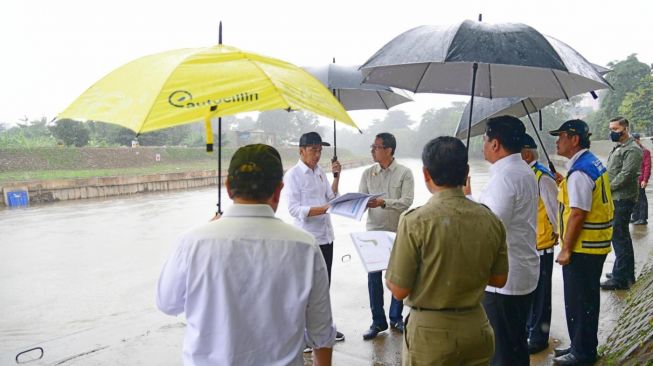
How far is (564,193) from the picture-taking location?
338cm

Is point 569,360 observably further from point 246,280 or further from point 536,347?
point 246,280

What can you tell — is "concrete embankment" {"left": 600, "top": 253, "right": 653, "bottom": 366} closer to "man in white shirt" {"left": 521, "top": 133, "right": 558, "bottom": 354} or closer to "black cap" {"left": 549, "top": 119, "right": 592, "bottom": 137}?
"man in white shirt" {"left": 521, "top": 133, "right": 558, "bottom": 354}

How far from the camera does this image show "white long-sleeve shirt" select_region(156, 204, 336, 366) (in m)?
1.58

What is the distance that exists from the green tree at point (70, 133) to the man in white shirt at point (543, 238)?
3147 centimetres

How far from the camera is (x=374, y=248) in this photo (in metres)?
3.18

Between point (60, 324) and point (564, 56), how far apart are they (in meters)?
5.13

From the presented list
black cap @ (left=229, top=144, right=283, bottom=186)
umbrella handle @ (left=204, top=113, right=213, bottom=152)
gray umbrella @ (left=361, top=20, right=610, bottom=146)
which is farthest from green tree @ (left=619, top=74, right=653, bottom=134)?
black cap @ (left=229, top=144, right=283, bottom=186)

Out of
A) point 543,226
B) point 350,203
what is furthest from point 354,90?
point 543,226

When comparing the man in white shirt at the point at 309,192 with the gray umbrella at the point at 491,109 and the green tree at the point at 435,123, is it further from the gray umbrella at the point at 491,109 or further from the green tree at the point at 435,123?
the green tree at the point at 435,123

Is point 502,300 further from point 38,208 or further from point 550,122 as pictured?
point 550,122

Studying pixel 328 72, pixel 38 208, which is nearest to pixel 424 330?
pixel 328 72

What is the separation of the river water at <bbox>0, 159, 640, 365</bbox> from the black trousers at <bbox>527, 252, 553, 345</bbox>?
39 cm

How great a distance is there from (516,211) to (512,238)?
0.15m

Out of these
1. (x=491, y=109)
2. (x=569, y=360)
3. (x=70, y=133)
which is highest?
(x=70, y=133)
